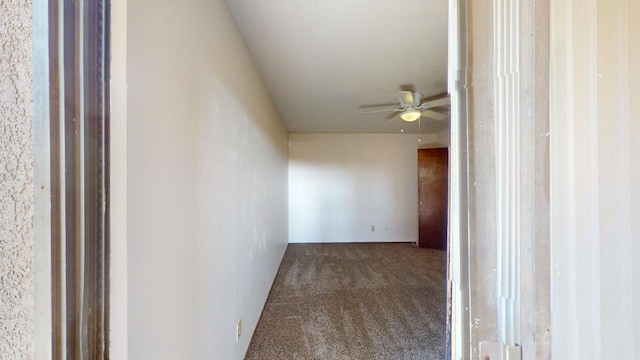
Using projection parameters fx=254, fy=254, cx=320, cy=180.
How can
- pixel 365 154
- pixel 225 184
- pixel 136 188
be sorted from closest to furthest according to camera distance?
pixel 136 188 < pixel 225 184 < pixel 365 154

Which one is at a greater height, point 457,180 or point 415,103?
point 415,103

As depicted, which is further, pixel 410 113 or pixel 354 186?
pixel 354 186

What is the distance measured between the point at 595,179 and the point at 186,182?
3.78ft

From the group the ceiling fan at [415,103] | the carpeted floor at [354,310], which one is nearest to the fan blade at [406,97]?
the ceiling fan at [415,103]

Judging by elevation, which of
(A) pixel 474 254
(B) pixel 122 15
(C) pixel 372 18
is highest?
(C) pixel 372 18

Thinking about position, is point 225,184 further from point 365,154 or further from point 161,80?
point 365,154

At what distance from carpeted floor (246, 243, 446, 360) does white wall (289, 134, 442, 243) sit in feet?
3.84

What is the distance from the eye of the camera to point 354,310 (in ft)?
8.37

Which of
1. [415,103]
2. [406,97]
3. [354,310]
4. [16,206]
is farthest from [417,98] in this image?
[16,206]

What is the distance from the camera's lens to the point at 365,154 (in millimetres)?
5457

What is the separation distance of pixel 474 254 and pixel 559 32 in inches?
13.6

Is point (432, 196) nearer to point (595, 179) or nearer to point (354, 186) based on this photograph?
point (354, 186)

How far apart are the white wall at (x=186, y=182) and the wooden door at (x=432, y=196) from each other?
4098 mm

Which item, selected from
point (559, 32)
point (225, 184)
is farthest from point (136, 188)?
point (559, 32)
